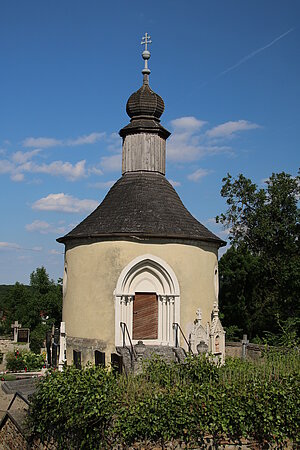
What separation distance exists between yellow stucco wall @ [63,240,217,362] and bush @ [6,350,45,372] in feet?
31.0

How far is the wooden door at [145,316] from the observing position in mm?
15531

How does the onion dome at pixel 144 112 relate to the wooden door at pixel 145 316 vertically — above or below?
above

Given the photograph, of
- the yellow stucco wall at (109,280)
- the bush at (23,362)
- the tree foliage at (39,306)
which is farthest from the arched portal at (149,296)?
the tree foliage at (39,306)

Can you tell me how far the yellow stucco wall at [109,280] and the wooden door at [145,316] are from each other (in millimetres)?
898

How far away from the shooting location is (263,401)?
9.24 m

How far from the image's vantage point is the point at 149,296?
51.8 ft

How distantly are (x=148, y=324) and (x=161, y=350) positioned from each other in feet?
3.72

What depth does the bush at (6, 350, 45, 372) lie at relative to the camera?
2425 cm

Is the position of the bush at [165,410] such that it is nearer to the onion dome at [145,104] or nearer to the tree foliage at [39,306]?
the onion dome at [145,104]

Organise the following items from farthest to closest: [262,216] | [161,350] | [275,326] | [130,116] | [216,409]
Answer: [275,326]
[262,216]
[130,116]
[161,350]
[216,409]

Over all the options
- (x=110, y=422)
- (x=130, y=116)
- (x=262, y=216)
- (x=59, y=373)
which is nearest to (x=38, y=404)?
(x=59, y=373)

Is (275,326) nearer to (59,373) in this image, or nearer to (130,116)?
(130,116)

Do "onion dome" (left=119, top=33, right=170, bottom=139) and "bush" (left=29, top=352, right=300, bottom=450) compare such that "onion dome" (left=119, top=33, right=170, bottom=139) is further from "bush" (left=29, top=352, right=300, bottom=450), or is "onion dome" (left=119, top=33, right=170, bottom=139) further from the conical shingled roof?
"bush" (left=29, top=352, right=300, bottom=450)

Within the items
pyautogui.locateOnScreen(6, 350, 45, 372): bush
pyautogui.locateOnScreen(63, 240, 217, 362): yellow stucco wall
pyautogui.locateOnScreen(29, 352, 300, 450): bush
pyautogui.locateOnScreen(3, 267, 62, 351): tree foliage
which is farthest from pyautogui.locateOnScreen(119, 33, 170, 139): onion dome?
pyautogui.locateOnScreen(3, 267, 62, 351): tree foliage
